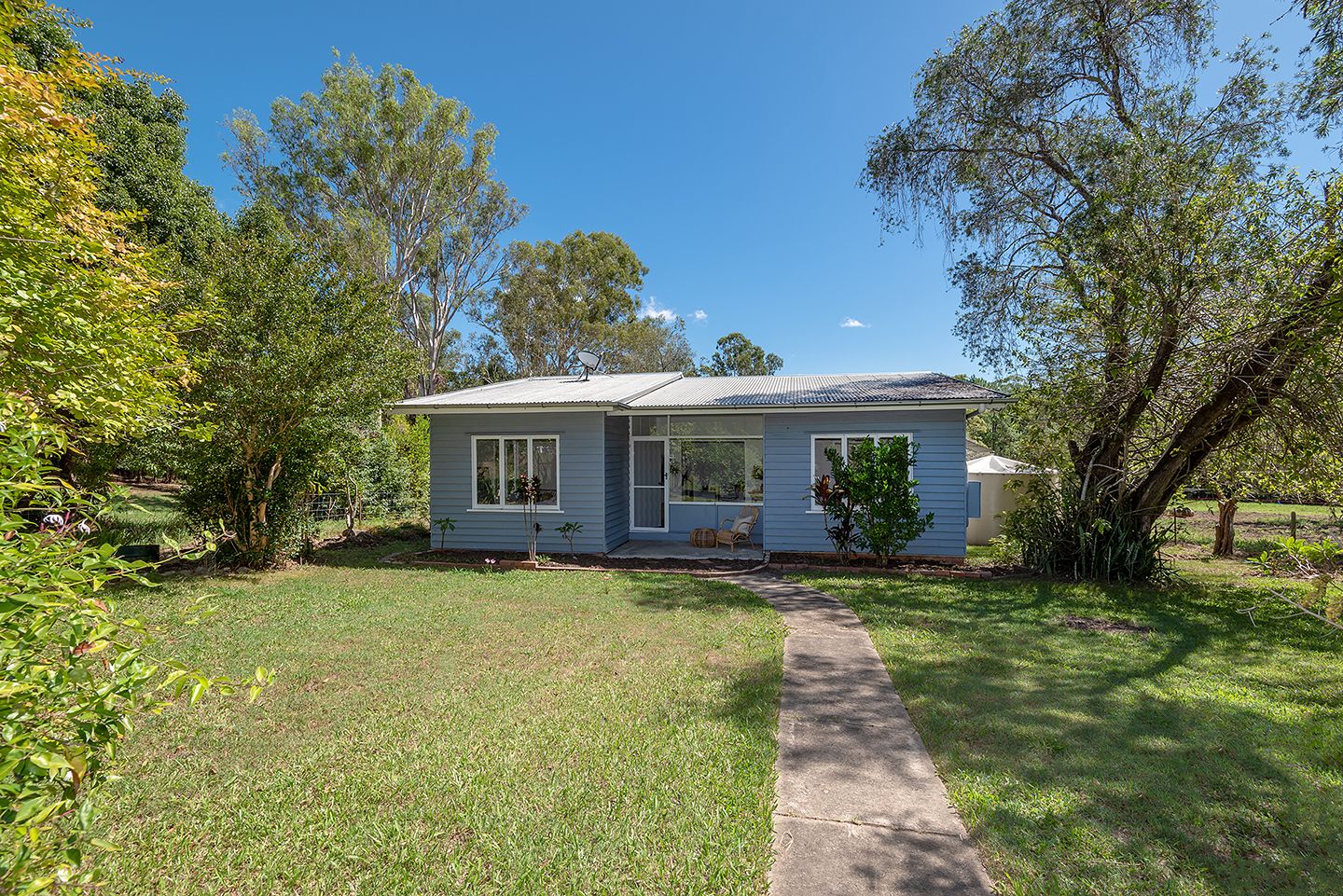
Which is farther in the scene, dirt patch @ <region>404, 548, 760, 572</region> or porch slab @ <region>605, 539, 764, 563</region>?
porch slab @ <region>605, 539, 764, 563</region>

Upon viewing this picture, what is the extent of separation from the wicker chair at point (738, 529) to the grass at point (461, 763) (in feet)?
15.5

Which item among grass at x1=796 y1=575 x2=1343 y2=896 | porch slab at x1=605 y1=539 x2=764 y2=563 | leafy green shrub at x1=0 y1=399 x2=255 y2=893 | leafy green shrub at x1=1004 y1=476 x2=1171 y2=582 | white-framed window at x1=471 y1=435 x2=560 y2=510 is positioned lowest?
grass at x1=796 y1=575 x2=1343 y2=896

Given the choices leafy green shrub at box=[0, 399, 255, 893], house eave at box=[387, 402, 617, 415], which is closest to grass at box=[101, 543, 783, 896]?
leafy green shrub at box=[0, 399, 255, 893]

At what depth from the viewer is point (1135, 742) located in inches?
154

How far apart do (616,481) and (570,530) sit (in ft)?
5.43

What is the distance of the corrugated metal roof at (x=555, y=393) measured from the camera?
1066 cm

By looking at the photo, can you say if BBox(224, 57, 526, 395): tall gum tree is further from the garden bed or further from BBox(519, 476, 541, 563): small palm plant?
the garden bed

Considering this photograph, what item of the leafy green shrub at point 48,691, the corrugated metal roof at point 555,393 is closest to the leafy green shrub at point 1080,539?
the corrugated metal roof at point 555,393

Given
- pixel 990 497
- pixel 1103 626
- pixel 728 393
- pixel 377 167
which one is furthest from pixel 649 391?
pixel 377 167

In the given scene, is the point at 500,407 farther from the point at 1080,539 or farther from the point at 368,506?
the point at 1080,539

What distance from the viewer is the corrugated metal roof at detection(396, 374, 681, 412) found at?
35.0ft

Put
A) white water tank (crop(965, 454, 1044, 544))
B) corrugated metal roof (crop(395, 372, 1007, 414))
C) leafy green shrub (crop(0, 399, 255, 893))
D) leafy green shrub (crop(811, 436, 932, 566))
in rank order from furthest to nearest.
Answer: white water tank (crop(965, 454, 1044, 544))
corrugated metal roof (crop(395, 372, 1007, 414))
leafy green shrub (crop(811, 436, 932, 566))
leafy green shrub (crop(0, 399, 255, 893))

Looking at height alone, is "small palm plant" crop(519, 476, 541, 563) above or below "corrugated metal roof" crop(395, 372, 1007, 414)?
below

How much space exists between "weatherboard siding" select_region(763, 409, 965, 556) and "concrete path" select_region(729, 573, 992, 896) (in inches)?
221
